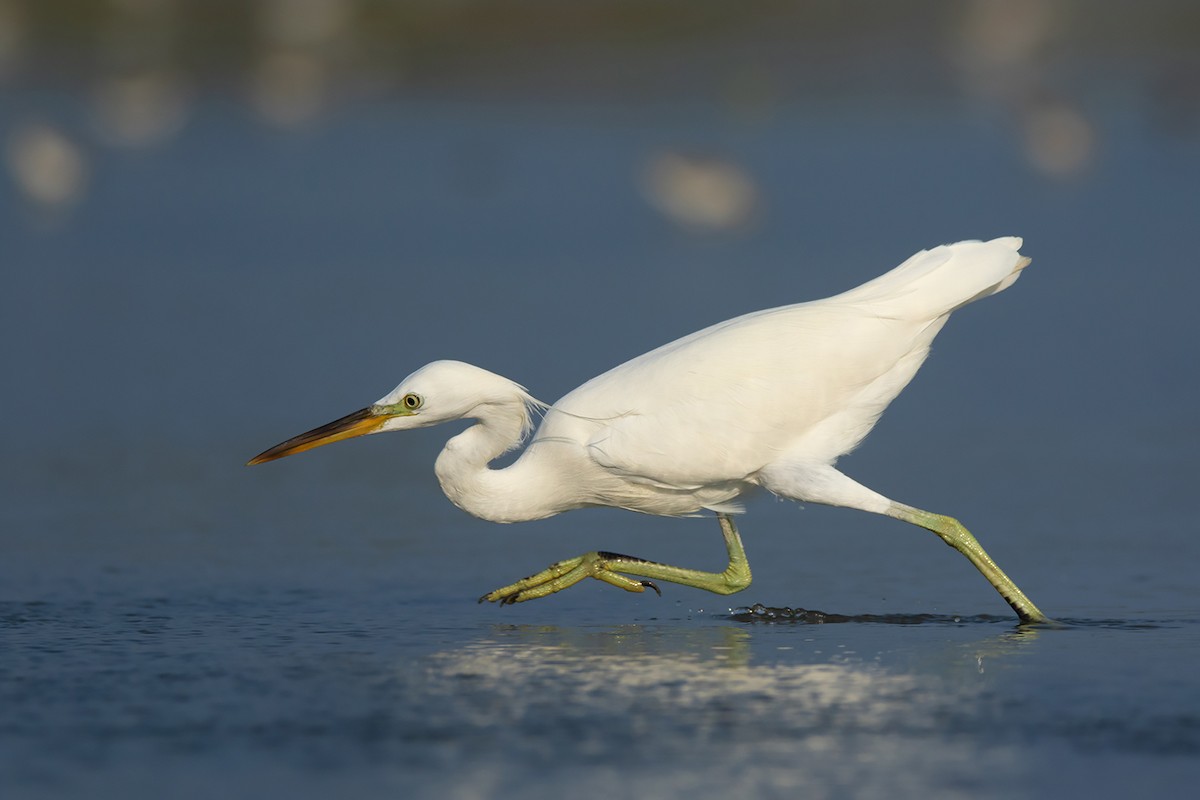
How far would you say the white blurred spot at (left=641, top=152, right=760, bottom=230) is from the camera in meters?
17.6

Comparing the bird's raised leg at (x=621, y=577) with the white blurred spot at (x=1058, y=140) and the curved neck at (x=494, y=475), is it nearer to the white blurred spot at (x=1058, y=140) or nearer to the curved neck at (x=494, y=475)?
the curved neck at (x=494, y=475)

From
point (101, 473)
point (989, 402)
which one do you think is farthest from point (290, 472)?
point (989, 402)

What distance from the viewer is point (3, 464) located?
34.4 feet

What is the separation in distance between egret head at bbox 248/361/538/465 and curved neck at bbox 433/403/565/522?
61 mm

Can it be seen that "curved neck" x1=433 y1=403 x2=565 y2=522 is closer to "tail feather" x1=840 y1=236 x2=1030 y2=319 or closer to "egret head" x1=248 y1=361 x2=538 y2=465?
"egret head" x1=248 y1=361 x2=538 y2=465

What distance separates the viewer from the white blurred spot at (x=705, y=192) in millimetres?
17578

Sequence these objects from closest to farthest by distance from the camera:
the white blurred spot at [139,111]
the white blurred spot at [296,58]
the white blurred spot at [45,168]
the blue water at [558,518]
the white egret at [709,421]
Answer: the blue water at [558,518], the white egret at [709,421], the white blurred spot at [45,168], the white blurred spot at [139,111], the white blurred spot at [296,58]

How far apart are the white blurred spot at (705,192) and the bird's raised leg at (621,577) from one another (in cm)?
1006

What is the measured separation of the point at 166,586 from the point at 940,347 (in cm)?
676

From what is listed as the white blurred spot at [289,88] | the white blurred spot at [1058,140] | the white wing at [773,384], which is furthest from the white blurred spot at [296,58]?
the white wing at [773,384]

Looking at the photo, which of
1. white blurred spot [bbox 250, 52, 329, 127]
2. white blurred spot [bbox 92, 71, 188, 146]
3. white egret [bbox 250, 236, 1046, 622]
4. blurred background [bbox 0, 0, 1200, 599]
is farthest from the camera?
white blurred spot [bbox 250, 52, 329, 127]

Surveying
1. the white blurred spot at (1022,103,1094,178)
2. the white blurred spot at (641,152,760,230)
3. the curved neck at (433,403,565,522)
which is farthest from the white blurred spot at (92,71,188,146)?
the curved neck at (433,403,565,522)

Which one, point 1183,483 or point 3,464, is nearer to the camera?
point 1183,483

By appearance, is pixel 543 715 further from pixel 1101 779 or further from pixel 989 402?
pixel 989 402
